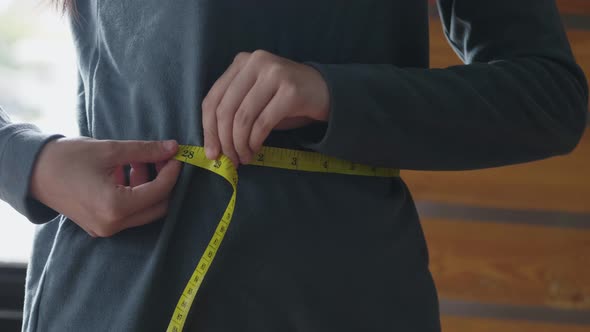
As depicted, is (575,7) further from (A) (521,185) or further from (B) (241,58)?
(B) (241,58)

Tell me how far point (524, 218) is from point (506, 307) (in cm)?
29

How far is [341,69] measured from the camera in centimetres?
71

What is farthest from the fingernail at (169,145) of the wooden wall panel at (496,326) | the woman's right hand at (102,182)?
the wooden wall panel at (496,326)

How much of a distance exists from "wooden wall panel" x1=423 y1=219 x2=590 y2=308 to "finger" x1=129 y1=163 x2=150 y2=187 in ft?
4.65

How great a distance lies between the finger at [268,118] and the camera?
0.68 meters

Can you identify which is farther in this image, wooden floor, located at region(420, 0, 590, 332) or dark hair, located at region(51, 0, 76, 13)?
wooden floor, located at region(420, 0, 590, 332)

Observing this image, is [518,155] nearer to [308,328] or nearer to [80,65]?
[308,328]

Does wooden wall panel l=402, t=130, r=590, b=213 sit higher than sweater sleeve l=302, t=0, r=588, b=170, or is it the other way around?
sweater sleeve l=302, t=0, r=588, b=170

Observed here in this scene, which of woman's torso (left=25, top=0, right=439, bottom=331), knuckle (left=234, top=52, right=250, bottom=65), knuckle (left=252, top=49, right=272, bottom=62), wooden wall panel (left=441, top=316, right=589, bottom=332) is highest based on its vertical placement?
knuckle (left=252, top=49, right=272, bottom=62)

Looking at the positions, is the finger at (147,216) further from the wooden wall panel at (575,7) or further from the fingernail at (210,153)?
the wooden wall panel at (575,7)

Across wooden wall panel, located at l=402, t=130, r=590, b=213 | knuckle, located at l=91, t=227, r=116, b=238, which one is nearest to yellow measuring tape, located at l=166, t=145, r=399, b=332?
knuckle, located at l=91, t=227, r=116, b=238

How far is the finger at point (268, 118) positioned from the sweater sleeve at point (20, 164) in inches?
10.4

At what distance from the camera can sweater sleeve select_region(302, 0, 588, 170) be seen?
0.71 metres

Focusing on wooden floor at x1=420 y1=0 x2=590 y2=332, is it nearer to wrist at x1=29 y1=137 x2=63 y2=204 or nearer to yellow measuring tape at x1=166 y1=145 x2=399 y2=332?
yellow measuring tape at x1=166 y1=145 x2=399 y2=332
